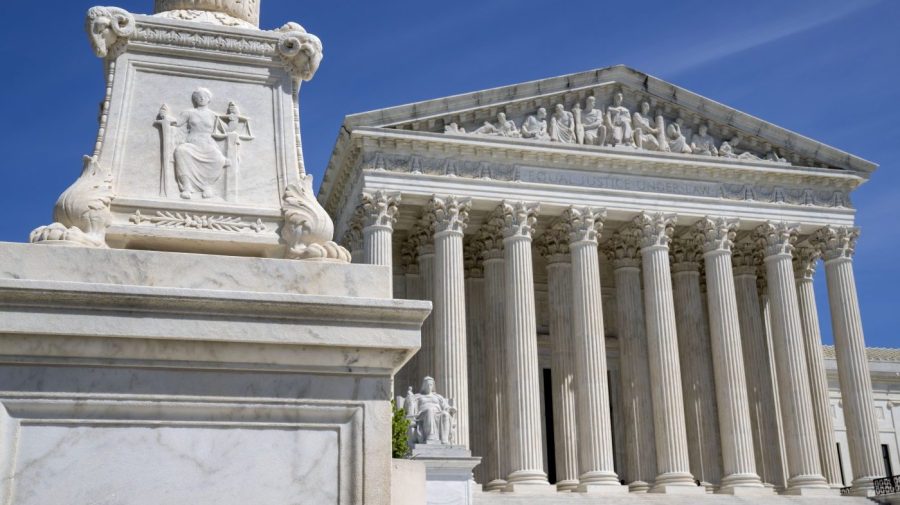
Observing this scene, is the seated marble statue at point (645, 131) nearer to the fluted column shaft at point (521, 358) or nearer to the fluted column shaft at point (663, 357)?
the fluted column shaft at point (663, 357)

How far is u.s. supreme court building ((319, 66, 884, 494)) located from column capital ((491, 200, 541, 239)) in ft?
0.29

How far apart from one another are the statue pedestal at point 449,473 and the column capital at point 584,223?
A: 1754 cm

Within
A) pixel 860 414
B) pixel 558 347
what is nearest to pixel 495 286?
pixel 558 347

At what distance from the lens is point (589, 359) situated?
40594mm

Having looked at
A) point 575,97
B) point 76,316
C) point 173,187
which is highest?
point 575,97

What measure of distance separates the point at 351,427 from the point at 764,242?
141ft

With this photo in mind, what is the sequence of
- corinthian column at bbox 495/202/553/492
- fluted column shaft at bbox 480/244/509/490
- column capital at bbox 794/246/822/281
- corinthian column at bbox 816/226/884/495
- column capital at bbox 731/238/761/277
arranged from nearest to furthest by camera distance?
corinthian column at bbox 495/202/553/492 < fluted column shaft at bbox 480/244/509/490 < corinthian column at bbox 816/226/884/495 < column capital at bbox 794/246/822/281 < column capital at bbox 731/238/761/277

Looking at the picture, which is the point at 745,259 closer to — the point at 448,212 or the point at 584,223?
the point at 584,223

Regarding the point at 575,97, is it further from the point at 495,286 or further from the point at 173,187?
the point at 173,187

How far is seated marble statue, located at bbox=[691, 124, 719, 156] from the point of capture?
45.5 m

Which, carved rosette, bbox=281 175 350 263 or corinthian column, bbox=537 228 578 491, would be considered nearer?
carved rosette, bbox=281 175 350 263

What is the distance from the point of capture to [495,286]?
4325 centimetres

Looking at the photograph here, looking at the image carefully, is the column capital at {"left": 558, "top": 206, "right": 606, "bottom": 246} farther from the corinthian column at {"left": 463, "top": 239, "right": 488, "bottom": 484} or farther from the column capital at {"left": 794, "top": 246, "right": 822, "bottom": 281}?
the column capital at {"left": 794, "top": 246, "right": 822, "bottom": 281}

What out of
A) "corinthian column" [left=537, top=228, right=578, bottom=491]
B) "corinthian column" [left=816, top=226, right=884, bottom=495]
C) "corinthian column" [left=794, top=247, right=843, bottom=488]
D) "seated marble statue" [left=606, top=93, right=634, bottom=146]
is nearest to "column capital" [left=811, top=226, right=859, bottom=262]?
"corinthian column" [left=816, top=226, right=884, bottom=495]
